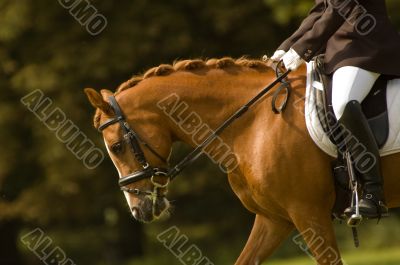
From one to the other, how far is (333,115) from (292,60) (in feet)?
1.56

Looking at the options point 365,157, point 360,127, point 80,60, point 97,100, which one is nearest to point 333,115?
point 360,127

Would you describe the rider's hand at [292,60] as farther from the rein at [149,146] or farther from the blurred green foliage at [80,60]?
the blurred green foliage at [80,60]

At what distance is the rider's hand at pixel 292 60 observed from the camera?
6.07 metres

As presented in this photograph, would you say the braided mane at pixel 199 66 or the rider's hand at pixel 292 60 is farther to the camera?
the braided mane at pixel 199 66

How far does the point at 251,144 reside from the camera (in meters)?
6.21

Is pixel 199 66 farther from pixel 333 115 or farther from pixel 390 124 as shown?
pixel 390 124

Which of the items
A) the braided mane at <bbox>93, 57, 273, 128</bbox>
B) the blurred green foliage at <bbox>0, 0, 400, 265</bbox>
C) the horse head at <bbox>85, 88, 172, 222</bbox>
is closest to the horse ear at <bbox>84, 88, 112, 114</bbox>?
the horse head at <bbox>85, 88, 172, 222</bbox>

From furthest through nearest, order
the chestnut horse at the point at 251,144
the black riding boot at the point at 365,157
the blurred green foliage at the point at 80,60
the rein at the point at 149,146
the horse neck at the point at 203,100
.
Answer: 1. the blurred green foliage at the point at 80,60
2. the horse neck at the point at 203,100
3. the rein at the point at 149,146
4. the chestnut horse at the point at 251,144
5. the black riding boot at the point at 365,157

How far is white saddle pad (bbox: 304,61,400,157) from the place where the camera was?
5.99 metres

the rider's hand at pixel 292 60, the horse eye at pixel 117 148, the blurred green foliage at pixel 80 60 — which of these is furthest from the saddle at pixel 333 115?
the blurred green foliage at pixel 80 60

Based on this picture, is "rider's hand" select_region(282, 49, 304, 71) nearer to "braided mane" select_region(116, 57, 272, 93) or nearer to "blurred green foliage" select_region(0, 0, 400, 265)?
"braided mane" select_region(116, 57, 272, 93)

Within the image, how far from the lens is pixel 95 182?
14.9 m

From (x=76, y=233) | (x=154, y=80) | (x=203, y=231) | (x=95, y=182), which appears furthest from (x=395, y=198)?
(x=76, y=233)

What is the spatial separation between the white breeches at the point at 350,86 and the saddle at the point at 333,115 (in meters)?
0.07
